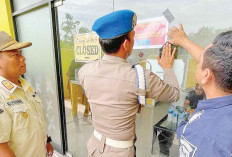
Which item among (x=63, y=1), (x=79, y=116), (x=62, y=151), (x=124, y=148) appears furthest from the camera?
(x=62, y=151)

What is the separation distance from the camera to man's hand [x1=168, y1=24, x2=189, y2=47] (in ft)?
3.75

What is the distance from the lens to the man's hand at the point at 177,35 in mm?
1143

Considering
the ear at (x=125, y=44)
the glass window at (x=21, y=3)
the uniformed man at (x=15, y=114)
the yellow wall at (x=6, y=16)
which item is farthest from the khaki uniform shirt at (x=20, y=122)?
the yellow wall at (x=6, y=16)

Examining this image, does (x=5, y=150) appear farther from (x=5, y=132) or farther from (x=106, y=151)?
(x=106, y=151)

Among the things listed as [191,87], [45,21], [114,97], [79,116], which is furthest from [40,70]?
[191,87]

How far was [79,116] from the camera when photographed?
236cm

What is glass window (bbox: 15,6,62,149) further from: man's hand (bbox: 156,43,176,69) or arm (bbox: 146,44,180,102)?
arm (bbox: 146,44,180,102)

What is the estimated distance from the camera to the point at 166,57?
1267 millimetres

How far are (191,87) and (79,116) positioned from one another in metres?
1.67

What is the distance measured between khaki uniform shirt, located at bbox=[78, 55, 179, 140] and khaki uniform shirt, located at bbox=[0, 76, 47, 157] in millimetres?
516

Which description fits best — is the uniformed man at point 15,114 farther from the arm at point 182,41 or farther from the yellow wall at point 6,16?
the yellow wall at point 6,16

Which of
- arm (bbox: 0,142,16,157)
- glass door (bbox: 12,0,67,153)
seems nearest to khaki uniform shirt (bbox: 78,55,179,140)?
arm (bbox: 0,142,16,157)

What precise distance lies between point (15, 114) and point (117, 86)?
2.58 ft

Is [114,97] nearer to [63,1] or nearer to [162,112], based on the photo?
[162,112]
